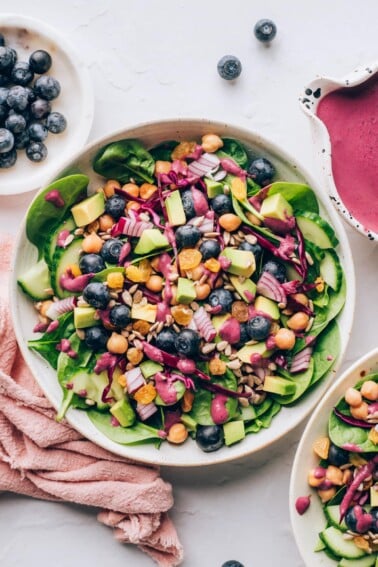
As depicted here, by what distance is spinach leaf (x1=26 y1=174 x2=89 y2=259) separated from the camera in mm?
2041

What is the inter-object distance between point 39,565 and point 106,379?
2.02 ft

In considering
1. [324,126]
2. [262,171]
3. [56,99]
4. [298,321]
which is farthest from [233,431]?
[56,99]

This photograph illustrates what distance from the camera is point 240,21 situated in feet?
7.46

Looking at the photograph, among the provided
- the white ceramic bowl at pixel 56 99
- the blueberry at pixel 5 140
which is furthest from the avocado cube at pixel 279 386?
the blueberry at pixel 5 140

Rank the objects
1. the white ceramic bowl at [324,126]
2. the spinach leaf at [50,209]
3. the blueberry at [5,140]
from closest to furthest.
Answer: the white ceramic bowl at [324,126]
the spinach leaf at [50,209]
the blueberry at [5,140]

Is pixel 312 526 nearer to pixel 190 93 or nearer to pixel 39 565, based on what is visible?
pixel 39 565

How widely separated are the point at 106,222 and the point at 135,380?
39 cm

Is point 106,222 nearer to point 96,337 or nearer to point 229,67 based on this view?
point 96,337

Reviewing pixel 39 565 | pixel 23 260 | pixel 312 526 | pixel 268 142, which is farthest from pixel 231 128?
pixel 39 565

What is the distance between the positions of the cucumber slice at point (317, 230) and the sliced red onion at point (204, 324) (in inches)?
12.2

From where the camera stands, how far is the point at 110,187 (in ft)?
6.95

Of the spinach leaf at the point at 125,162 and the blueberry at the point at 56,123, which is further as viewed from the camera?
the blueberry at the point at 56,123

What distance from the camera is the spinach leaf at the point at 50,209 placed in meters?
2.04

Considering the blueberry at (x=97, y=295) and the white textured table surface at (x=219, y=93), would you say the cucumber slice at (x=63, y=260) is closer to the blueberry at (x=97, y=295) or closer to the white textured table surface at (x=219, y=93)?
the blueberry at (x=97, y=295)
